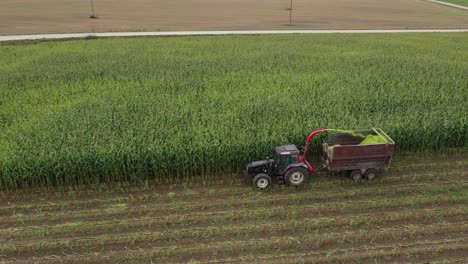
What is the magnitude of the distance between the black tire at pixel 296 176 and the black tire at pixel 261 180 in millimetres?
552

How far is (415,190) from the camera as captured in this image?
36.0ft

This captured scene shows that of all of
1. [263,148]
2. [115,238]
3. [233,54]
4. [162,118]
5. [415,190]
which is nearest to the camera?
[115,238]

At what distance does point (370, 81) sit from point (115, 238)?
51.7 feet

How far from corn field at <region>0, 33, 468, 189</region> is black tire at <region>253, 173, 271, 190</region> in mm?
1190

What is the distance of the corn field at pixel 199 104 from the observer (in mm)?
11477

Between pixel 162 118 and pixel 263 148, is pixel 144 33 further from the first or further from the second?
pixel 263 148

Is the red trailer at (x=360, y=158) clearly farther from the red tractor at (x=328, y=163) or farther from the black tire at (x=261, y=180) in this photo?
the black tire at (x=261, y=180)

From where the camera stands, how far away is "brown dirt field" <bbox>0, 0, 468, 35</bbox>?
1752 inches

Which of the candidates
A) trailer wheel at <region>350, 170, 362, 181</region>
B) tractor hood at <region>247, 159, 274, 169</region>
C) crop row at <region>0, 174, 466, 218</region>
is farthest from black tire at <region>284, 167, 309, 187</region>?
trailer wheel at <region>350, 170, 362, 181</region>

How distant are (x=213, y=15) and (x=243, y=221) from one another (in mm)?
49285

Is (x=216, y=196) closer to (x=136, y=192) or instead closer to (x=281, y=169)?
(x=281, y=169)

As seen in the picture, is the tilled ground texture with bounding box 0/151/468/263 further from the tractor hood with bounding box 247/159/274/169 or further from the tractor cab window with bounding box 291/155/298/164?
the tractor cab window with bounding box 291/155/298/164

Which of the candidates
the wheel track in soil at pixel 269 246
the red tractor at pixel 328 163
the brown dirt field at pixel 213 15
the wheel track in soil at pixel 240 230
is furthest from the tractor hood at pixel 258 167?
the brown dirt field at pixel 213 15

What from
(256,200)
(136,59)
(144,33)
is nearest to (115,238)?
(256,200)
